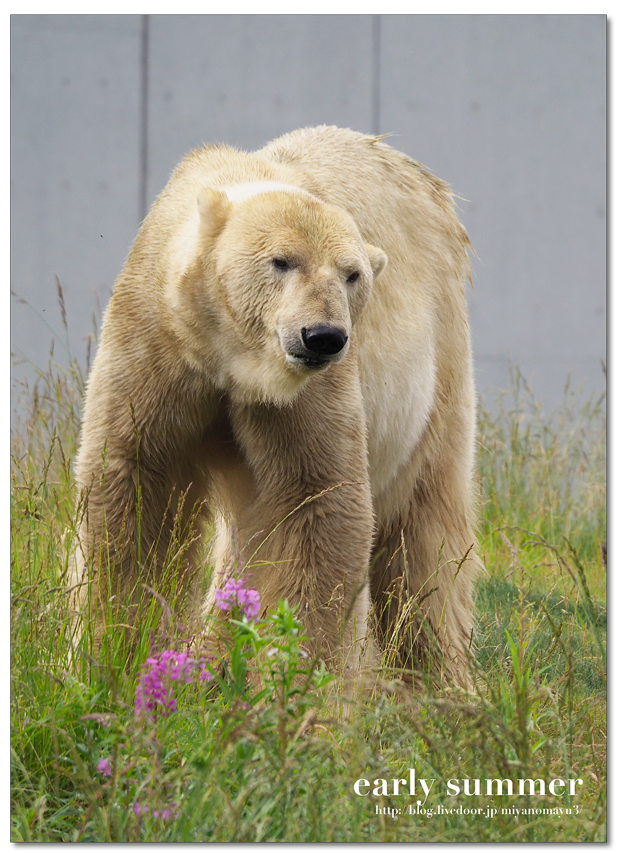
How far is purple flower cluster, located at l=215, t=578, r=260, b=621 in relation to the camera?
208cm

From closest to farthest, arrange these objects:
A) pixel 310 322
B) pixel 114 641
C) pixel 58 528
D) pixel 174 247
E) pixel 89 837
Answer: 1. pixel 89 837
2. pixel 310 322
3. pixel 114 641
4. pixel 174 247
5. pixel 58 528

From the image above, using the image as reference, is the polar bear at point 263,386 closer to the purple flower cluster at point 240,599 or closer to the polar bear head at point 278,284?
the polar bear head at point 278,284

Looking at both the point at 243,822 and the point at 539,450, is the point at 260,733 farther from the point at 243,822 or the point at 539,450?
the point at 539,450

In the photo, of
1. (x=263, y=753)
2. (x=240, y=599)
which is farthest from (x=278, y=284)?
(x=263, y=753)

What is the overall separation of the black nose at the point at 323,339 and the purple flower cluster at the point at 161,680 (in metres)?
0.79

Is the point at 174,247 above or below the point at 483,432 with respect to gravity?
above

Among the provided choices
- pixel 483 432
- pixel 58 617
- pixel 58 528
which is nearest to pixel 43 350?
→ pixel 483 432

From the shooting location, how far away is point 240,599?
2.10 meters

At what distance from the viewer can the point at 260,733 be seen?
1766 millimetres

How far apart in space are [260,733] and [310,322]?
991mm

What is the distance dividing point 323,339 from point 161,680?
879mm

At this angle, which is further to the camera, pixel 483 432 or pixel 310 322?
pixel 483 432

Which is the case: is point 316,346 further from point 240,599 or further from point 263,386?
point 240,599

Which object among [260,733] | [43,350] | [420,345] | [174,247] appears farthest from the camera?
[43,350]
